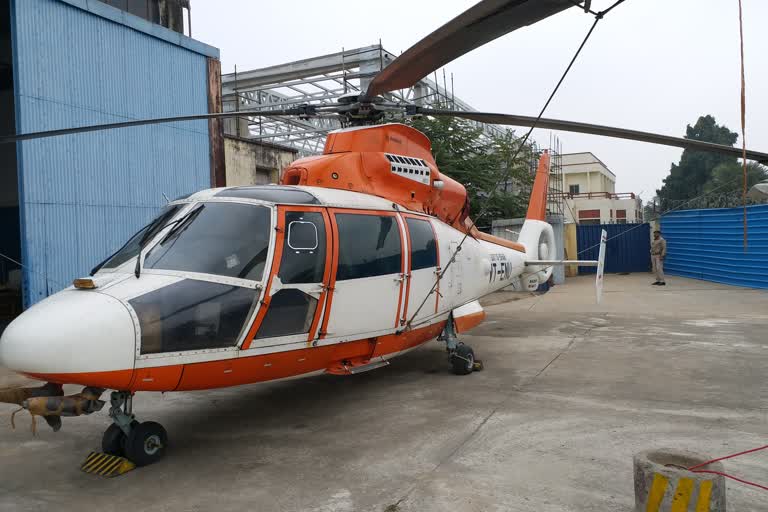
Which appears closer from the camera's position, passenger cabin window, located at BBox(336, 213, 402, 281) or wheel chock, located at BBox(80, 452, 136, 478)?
wheel chock, located at BBox(80, 452, 136, 478)

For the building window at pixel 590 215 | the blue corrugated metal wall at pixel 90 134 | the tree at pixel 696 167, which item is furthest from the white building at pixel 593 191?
the blue corrugated metal wall at pixel 90 134

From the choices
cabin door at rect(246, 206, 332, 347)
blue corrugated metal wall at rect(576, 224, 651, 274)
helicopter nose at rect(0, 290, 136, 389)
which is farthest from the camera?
blue corrugated metal wall at rect(576, 224, 651, 274)

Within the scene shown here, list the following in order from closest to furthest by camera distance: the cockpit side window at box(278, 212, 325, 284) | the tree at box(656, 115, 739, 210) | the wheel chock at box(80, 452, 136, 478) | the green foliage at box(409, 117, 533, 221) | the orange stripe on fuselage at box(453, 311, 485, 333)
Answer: the wheel chock at box(80, 452, 136, 478) < the cockpit side window at box(278, 212, 325, 284) < the orange stripe on fuselage at box(453, 311, 485, 333) < the green foliage at box(409, 117, 533, 221) < the tree at box(656, 115, 739, 210)

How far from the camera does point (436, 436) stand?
507cm

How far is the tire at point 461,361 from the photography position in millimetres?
7348

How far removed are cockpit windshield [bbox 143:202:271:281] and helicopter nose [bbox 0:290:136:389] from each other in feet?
1.99

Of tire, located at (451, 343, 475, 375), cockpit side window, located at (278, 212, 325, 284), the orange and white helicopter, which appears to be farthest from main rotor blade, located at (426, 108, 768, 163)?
tire, located at (451, 343, 475, 375)

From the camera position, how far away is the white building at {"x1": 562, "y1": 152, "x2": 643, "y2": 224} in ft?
150

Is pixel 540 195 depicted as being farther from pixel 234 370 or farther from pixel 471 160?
pixel 234 370

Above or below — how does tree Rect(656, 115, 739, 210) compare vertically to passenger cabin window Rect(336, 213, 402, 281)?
above

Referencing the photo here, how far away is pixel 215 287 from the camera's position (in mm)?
4312

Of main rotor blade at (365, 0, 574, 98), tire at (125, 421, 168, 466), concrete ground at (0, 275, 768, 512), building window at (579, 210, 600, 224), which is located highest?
building window at (579, 210, 600, 224)

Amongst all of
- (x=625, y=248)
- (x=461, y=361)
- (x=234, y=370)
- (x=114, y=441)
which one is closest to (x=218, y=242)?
(x=234, y=370)

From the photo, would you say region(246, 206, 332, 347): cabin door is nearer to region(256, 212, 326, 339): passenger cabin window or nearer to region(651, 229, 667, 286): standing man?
region(256, 212, 326, 339): passenger cabin window
